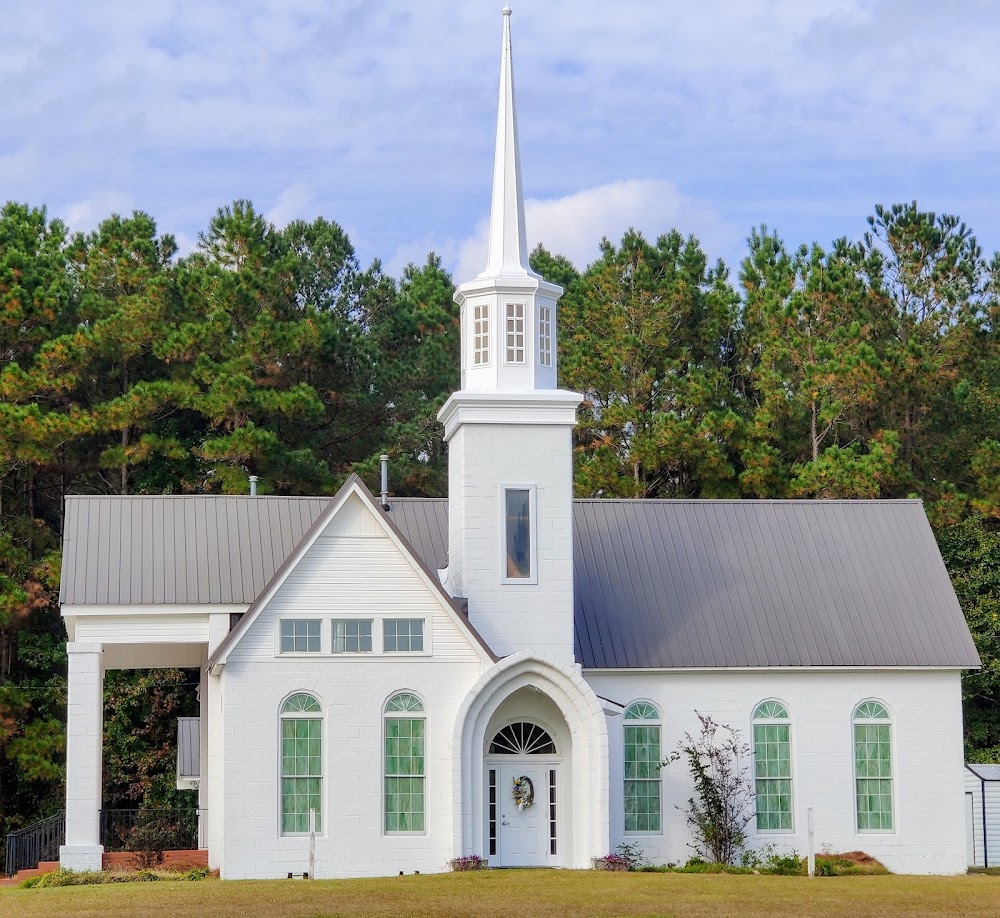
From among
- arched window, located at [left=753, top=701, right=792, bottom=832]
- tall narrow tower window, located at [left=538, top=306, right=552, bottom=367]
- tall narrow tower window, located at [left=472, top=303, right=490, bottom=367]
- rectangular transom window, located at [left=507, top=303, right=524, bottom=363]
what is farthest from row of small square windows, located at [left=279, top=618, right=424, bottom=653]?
arched window, located at [left=753, top=701, right=792, bottom=832]

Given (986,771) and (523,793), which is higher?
(986,771)

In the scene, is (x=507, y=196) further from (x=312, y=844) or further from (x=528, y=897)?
(x=528, y=897)

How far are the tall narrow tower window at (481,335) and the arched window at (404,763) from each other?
6372 millimetres

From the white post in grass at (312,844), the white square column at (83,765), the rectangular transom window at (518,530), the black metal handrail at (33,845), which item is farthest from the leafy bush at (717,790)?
the black metal handrail at (33,845)

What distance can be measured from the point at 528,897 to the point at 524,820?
6.36 meters

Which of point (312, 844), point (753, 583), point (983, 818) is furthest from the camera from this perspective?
point (983, 818)

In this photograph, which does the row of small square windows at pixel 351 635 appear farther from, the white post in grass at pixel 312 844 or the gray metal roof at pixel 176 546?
the gray metal roof at pixel 176 546

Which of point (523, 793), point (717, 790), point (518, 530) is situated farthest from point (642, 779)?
point (518, 530)

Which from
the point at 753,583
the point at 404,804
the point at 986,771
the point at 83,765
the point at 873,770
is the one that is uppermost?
the point at 753,583

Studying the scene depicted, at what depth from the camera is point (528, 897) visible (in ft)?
81.5

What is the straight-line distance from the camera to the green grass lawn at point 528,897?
23.6 metres

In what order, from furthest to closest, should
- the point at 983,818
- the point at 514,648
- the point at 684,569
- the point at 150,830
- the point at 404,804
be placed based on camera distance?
the point at 983,818, the point at 684,569, the point at 150,830, the point at 514,648, the point at 404,804

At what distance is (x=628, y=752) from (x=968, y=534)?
18722 mm

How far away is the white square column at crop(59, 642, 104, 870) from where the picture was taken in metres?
31.8
